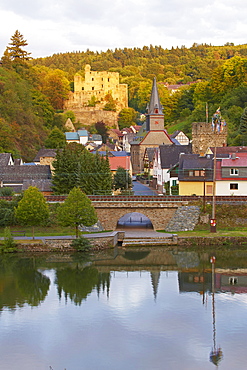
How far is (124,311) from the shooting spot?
26.3 m

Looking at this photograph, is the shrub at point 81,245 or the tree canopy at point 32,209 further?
the tree canopy at point 32,209

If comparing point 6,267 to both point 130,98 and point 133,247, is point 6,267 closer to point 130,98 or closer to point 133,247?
point 133,247

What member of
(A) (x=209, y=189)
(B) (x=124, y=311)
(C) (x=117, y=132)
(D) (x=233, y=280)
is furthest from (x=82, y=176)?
(C) (x=117, y=132)

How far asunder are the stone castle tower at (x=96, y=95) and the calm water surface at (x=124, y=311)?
91395 millimetres

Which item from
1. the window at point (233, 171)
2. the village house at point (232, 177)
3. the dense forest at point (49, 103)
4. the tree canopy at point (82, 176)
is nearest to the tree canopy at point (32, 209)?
the tree canopy at point (82, 176)

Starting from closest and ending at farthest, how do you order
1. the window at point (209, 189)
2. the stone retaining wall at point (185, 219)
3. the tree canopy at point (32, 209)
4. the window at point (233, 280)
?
1. the window at point (233, 280)
2. the tree canopy at point (32, 209)
3. the stone retaining wall at point (185, 219)
4. the window at point (209, 189)

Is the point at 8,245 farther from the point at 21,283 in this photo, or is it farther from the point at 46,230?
the point at 21,283

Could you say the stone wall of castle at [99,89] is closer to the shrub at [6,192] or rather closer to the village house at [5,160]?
the village house at [5,160]

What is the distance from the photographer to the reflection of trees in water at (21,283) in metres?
28.2

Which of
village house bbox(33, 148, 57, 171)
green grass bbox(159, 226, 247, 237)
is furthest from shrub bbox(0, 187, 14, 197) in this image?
village house bbox(33, 148, 57, 171)

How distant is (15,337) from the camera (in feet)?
75.4

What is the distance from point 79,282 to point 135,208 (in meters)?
12.0

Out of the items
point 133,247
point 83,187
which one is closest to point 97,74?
point 83,187

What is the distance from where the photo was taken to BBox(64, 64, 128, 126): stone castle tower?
12738 cm
